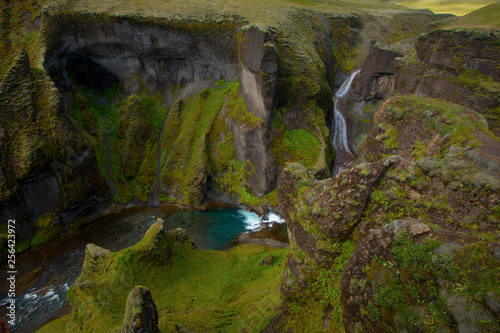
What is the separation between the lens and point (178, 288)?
48.0 ft

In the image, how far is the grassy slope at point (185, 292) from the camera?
36.8ft

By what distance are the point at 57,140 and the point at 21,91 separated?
17.3 feet

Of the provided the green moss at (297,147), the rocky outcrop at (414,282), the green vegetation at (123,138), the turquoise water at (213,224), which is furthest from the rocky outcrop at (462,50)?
the green vegetation at (123,138)

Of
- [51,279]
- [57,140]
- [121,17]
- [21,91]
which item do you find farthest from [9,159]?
[121,17]

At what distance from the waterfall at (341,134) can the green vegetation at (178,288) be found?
15959mm

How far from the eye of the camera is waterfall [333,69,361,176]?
2970 centimetres

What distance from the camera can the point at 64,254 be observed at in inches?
895

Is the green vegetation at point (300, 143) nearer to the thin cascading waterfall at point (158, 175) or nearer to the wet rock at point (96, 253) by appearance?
Answer: the thin cascading waterfall at point (158, 175)

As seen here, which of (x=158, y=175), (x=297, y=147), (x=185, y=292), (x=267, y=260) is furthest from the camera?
(x=158, y=175)

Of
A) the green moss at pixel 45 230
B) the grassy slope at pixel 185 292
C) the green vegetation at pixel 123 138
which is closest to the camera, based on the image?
the grassy slope at pixel 185 292

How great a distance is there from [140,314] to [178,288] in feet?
25.2

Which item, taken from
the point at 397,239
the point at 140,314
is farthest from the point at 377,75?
the point at 140,314

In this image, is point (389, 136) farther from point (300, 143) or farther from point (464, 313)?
point (464, 313)

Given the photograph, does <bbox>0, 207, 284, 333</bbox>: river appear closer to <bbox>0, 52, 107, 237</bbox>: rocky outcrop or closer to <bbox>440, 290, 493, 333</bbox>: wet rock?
<bbox>0, 52, 107, 237</bbox>: rocky outcrop
